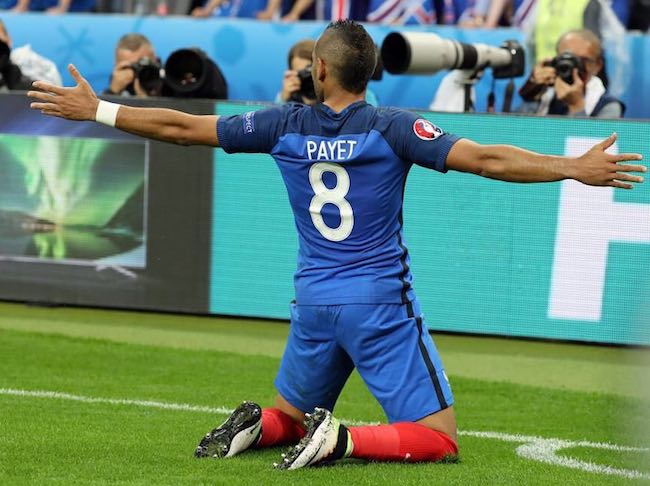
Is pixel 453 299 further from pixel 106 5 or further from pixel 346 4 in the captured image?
pixel 106 5

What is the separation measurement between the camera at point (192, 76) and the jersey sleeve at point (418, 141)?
508cm

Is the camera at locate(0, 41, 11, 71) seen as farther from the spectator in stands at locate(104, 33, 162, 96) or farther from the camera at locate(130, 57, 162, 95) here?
the camera at locate(130, 57, 162, 95)

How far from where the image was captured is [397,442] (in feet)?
19.6

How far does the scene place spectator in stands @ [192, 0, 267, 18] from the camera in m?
13.3

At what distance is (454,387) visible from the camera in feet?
28.1

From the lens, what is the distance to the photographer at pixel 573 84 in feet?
34.4

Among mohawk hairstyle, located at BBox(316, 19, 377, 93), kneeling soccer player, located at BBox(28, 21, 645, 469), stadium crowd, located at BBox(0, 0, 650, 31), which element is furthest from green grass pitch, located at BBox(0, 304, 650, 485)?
stadium crowd, located at BBox(0, 0, 650, 31)

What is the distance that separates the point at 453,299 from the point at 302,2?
384cm

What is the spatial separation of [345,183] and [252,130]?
45cm

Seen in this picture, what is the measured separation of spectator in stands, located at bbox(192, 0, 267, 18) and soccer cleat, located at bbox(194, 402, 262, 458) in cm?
766

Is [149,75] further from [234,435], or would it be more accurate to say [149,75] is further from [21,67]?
[234,435]

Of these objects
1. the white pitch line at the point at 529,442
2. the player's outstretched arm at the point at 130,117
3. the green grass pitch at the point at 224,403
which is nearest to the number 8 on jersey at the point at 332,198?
the player's outstretched arm at the point at 130,117

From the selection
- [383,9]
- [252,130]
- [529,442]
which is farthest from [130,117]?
[383,9]

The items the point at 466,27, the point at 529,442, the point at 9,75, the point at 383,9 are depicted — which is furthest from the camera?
the point at 383,9
